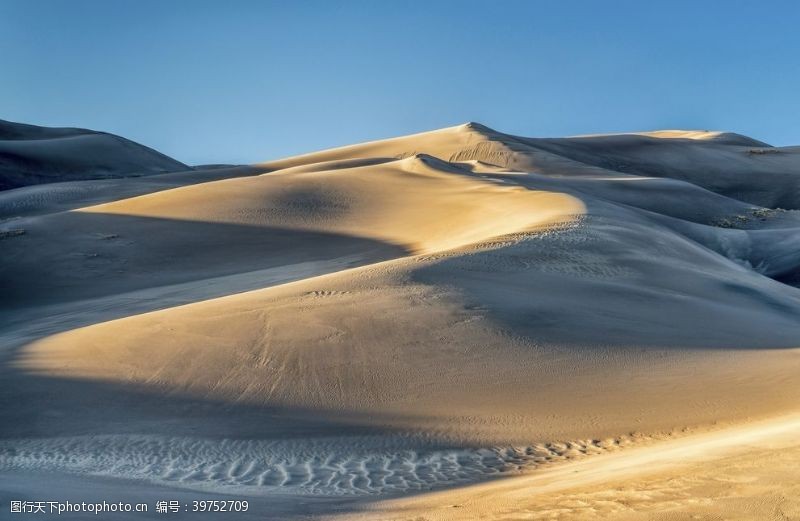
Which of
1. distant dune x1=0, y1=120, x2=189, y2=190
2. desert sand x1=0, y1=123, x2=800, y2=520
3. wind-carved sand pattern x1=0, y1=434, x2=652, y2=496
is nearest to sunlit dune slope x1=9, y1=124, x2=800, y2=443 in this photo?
desert sand x1=0, y1=123, x2=800, y2=520

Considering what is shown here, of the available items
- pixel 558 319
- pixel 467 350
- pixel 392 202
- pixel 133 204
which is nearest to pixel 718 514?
pixel 467 350

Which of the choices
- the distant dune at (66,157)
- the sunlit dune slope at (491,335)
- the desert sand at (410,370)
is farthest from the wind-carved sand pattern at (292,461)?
the distant dune at (66,157)

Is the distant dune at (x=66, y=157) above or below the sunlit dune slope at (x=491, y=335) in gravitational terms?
above

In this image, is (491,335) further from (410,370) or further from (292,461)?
(292,461)

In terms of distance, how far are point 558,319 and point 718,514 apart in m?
5.90

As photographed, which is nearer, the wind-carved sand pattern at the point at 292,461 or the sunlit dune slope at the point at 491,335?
the wind-carved sand pattern at the point at 292,461

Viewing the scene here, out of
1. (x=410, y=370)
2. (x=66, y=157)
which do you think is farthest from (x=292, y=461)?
(x=66, y=157)

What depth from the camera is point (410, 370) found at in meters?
8.44

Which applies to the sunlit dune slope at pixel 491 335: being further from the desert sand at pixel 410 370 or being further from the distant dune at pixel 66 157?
the distant dune at pixel 66 157

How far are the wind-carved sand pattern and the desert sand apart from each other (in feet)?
0.09

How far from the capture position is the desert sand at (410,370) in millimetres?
5336

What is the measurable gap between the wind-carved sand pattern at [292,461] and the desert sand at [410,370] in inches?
1.1

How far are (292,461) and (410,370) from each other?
1.99 m

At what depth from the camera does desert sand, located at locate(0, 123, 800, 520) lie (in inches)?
210
